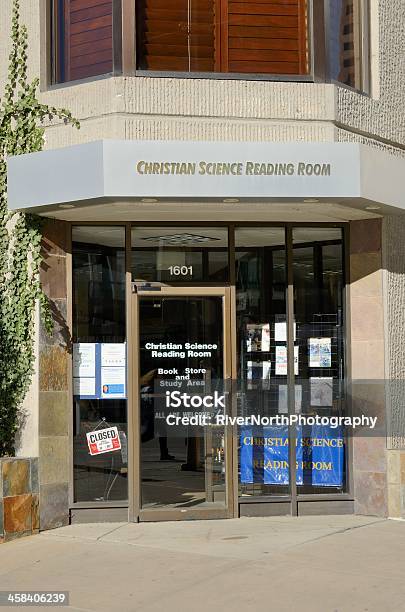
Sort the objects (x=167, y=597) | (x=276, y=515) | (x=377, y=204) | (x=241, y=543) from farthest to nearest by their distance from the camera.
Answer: (x=276, y=515)
(x=377, y=204)
(x=241, y=543)
(x=167, y=597)

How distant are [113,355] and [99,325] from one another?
0.32 meters

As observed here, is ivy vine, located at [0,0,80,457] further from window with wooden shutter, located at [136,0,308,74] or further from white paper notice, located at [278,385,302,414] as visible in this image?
white paper notice, located at [278,385,302,414]

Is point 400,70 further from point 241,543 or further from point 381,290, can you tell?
point 241,543

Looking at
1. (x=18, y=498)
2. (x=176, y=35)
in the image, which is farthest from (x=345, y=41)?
(x=18, y=498)

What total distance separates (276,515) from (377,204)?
3.15 meters

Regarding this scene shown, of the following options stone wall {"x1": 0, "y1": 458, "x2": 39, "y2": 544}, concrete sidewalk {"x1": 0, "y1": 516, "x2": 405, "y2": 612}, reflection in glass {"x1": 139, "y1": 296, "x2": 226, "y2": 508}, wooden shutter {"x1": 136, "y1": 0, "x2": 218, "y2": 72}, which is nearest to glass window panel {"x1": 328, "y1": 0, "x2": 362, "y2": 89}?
wooden shutter {"x1": 136, "y1": 0, "x2": 218, "y2": 72}

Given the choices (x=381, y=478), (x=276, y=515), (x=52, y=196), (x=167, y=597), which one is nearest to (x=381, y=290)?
(x=381, y=478)

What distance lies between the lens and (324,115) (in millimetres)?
9086

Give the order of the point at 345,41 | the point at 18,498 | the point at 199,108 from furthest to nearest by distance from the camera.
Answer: the point at 345,41 < the point at 199,108 < the point at 18,498

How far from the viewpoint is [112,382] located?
9.50 meters

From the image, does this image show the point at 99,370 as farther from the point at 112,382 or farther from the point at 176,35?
the point at 176,35

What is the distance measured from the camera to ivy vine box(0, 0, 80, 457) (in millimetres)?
9195

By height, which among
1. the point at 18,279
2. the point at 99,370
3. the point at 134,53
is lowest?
the point at 99,370

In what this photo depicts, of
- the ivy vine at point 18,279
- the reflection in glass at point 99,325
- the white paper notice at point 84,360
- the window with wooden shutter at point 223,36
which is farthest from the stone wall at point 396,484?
the window with wooden shutter at point 223,36
